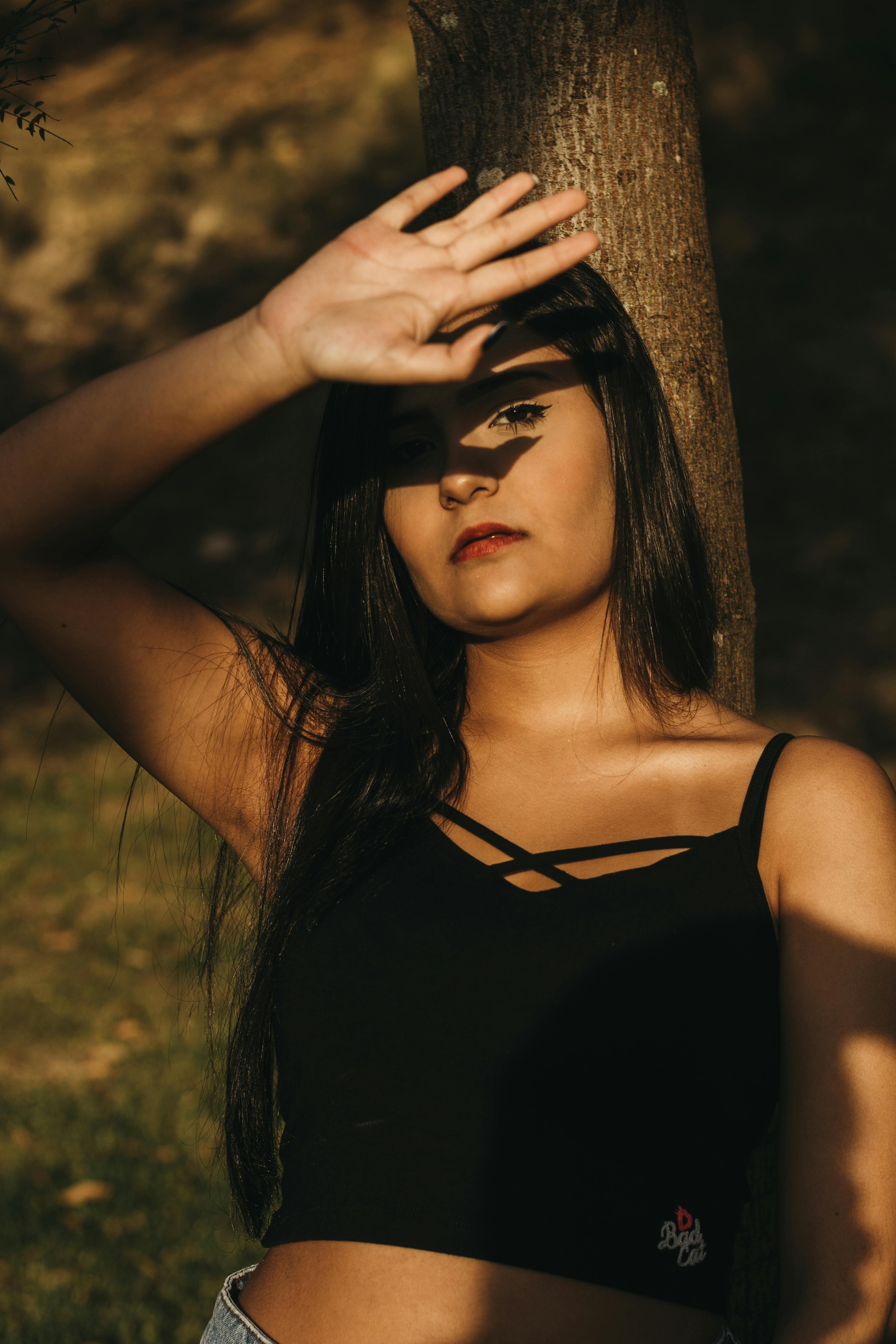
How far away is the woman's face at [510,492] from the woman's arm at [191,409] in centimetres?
30

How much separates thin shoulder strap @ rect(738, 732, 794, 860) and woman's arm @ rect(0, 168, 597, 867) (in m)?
0.97

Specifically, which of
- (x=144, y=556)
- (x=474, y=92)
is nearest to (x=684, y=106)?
(x=474, y=92)

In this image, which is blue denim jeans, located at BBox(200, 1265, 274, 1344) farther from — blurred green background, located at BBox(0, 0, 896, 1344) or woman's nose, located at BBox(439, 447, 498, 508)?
blurred green background, located at BBox(0, 0, 896, 1344)

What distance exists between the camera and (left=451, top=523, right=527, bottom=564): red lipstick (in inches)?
95.9

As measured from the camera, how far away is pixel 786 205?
10.8 meters

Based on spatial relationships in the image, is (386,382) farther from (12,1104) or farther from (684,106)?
(12,1104)

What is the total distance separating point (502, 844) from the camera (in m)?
2.40

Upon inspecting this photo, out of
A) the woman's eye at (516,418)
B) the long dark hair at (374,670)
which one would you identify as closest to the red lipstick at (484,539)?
the woman's eye at (516,418)

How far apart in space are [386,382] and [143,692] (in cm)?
96

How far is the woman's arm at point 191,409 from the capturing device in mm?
1937

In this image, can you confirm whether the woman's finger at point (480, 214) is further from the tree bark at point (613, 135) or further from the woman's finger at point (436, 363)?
the tree bark at point (613, 135)

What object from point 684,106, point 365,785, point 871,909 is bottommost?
point 871,909

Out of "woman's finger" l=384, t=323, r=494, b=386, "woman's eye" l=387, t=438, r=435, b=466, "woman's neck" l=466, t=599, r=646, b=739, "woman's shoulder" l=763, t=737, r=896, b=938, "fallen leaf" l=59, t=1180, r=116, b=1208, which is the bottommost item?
"fallen leaf" l=59, t=1180, r=116, b=1208

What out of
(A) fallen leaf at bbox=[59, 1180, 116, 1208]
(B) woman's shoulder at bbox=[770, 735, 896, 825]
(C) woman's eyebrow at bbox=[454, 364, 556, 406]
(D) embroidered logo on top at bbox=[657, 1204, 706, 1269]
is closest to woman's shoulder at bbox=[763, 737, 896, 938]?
(B) woman's shoulder at bbox=[770, 735, 896, 825]
